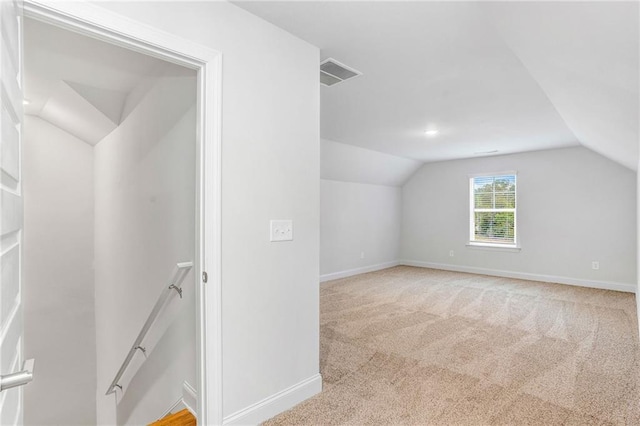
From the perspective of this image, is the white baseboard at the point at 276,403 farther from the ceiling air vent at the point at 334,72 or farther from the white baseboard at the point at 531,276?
the white baseboard at the point at 531,276

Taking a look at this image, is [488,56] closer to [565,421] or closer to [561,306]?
[565,421]

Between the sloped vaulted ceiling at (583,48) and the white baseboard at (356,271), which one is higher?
the sloped vaulted ceiling at (583,48)

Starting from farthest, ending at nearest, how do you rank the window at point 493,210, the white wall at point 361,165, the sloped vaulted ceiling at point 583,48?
the window at point 493,210 → the white wall at point 361,165 → the sloped vaulted ceiling at point 583,48

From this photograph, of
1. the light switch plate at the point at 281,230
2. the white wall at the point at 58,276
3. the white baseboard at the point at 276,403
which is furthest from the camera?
the white wall at the point at 58,276

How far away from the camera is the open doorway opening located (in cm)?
224

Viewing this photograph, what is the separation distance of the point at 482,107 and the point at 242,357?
3.31m

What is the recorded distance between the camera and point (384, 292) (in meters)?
4.99

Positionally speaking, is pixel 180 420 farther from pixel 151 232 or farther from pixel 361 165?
pixel 361 165

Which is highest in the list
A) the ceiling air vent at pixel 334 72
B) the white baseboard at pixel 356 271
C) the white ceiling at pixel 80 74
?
the ceiling air vent at pixel 334 72

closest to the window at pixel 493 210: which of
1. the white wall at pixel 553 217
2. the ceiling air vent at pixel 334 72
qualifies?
the white wall at pixel 553 217

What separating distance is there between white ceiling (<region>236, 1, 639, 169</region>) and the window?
2.26m

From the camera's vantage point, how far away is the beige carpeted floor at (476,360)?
1.96 m

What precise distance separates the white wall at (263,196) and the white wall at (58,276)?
4.05 meters

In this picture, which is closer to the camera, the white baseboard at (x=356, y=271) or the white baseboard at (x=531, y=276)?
the white baseboard at (x=531, y=276)
